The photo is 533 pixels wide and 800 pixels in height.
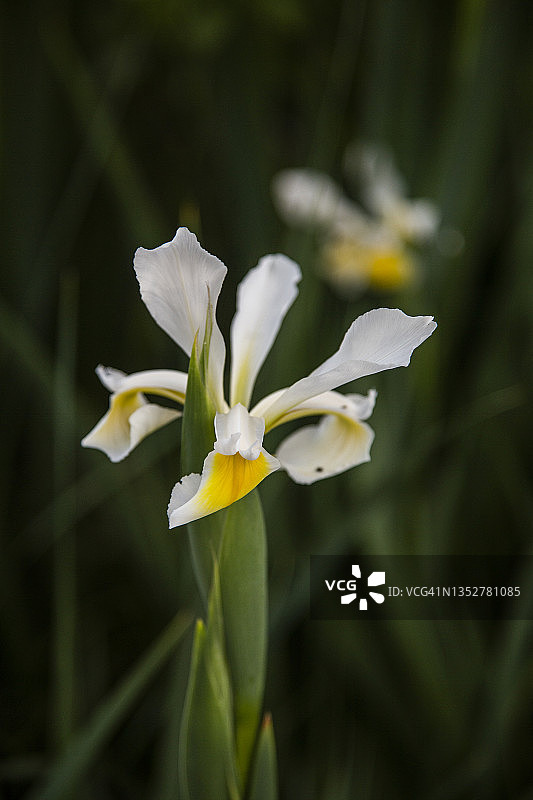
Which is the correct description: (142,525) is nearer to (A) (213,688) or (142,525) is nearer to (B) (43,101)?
(A) (213,688)

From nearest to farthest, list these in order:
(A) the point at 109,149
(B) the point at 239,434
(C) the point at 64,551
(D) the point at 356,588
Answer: (B) the point at 239,434, (C) the point at 64,551, (D) the point at 356,588, (A) the point at 109,149

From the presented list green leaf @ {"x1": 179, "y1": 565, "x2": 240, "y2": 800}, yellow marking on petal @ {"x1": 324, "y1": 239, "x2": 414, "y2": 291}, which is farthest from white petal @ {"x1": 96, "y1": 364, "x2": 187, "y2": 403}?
yellow marking on petal @ {"x1": 324, "y1": 239, "x2": 414, "y2": 291}

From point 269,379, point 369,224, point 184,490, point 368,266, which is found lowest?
point 184,490

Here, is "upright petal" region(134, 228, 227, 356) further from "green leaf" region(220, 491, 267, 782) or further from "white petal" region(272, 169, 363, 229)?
"white petal" region(272, 169, 363, 229)

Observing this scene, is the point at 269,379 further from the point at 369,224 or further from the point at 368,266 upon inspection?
the point at 369,224

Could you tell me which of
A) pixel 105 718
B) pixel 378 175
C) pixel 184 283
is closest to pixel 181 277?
pixel 184 283

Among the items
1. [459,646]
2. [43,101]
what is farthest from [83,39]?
[459,646]

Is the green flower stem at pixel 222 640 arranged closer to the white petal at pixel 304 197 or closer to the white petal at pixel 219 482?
the white petal at pixel 219 482

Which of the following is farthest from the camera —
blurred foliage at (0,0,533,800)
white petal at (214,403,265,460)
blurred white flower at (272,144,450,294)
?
blurred white flower at (272,144,450,294)
